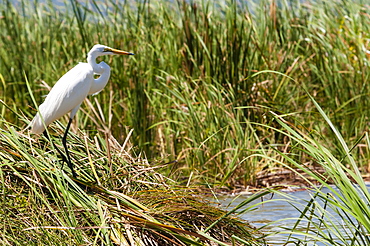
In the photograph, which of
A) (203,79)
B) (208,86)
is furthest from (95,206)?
(203,79)

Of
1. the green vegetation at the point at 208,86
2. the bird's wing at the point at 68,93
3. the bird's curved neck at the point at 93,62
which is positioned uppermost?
the bird's curved neck at the point at 93,62

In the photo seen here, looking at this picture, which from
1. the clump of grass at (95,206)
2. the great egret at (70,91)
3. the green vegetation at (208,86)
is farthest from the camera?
the green vegetation at (208,86)

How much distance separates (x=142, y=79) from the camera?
4.91 m

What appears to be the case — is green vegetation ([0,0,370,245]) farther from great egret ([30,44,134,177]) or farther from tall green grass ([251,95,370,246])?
tall green grass ([251,95,370,246])

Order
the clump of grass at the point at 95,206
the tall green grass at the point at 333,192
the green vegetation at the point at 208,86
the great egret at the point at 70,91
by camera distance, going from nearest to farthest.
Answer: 1. the tall green grass at the point at 333,192
2. the clump of grass at the point at 95,206
3. the great egret at the point at 70,91
4. the green vegetation at the point at 208,86

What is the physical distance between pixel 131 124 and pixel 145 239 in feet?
8.10

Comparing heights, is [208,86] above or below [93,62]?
below

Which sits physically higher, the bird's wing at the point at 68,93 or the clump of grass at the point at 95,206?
the bird's wing at the point at 68,93

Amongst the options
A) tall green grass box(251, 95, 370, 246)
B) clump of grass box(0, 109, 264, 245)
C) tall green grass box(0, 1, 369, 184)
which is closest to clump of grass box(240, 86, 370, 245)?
tall green grass box(251, 95, 370, 246)

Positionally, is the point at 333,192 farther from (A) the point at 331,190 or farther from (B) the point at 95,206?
(B) the point at 95,206

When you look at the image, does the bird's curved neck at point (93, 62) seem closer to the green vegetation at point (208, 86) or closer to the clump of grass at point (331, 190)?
the green vegetation at point (208, 86)

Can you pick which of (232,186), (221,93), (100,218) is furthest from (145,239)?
(221,93)

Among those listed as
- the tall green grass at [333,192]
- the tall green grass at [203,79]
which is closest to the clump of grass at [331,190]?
the tall green grass at [333,192]

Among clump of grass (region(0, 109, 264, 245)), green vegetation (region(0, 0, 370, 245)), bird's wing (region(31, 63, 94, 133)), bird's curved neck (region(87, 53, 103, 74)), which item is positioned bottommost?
green vegetation (region(0, 0, 370, 245))
